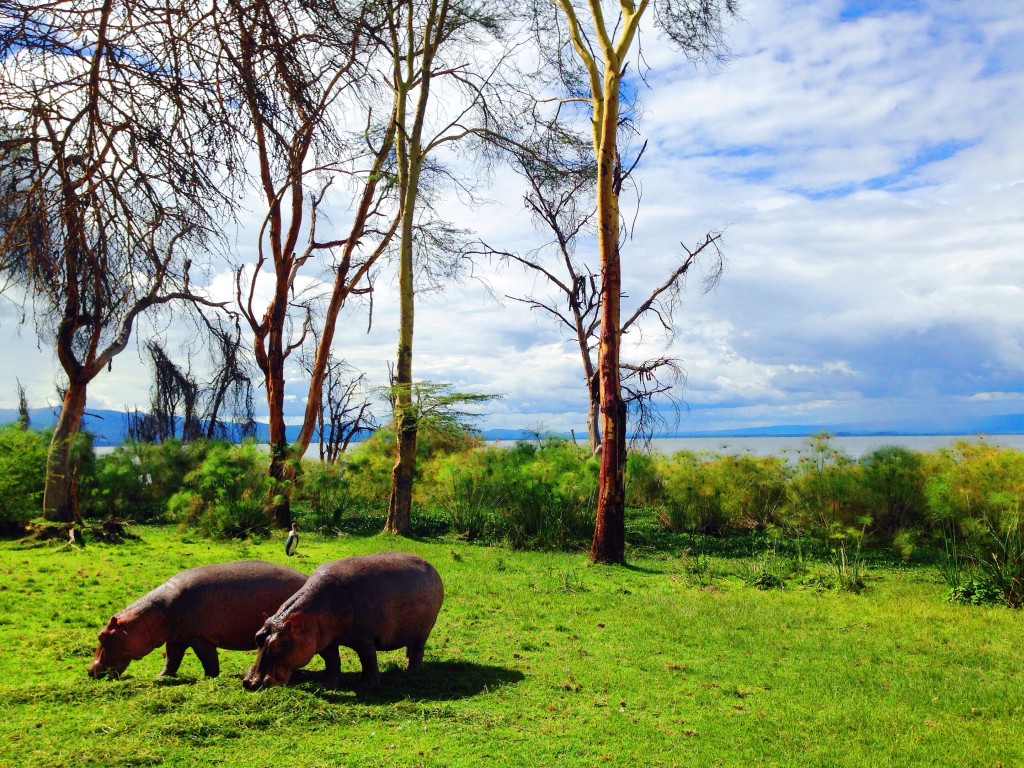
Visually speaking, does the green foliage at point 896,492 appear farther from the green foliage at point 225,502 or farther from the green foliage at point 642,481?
the green foliage at point 225,502

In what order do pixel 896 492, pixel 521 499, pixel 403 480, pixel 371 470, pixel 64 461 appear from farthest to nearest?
pixel 371 470, pixel 64 461, pixel 403 480, pixel 896 492, pixel 521 499

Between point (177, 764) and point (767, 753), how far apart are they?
2.95 m

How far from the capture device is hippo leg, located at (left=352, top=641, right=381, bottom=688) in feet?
16.8

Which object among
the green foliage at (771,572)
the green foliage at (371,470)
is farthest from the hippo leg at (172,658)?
the green foliage at (371,470)

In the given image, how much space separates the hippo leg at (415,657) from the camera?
17.9 ft

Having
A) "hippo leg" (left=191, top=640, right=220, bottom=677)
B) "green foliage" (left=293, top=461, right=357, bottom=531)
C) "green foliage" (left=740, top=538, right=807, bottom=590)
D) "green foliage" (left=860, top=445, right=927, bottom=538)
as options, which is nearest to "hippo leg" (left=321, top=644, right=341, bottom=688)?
"hippo leg" (left=191, top=640, right=220, bottom=677)

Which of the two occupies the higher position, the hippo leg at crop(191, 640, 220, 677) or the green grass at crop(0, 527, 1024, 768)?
the hippo leg at crop(191, 640, 220, 677)

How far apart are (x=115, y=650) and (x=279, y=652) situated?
117 cm

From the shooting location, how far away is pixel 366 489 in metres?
16.5

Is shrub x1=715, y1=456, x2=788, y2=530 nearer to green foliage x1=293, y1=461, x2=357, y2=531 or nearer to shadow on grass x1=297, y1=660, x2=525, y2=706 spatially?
green foliage x1=293, y1=461, x2=357, y2=531

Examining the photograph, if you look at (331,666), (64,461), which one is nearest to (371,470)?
(64,461)

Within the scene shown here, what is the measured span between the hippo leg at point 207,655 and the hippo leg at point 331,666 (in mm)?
764

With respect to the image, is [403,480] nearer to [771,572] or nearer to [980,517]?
[771,572]

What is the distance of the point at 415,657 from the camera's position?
5.50m
